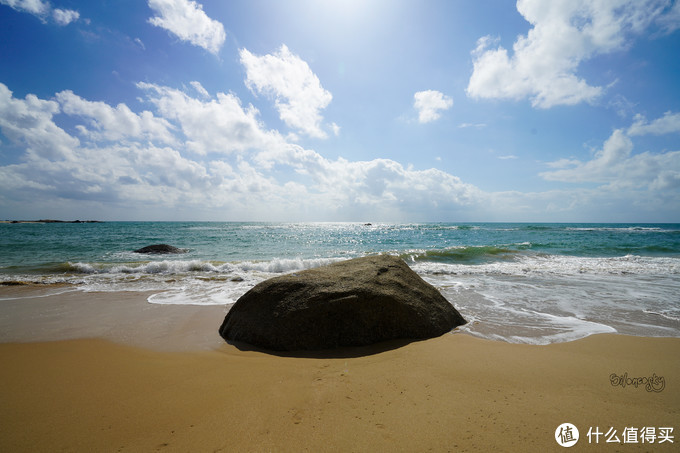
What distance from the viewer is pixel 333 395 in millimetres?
2691

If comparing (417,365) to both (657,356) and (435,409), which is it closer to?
(435,409)

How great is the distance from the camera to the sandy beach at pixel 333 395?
6.88ft

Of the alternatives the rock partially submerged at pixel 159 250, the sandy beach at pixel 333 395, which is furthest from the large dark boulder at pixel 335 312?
the rock partially submerged at pixel 159 250

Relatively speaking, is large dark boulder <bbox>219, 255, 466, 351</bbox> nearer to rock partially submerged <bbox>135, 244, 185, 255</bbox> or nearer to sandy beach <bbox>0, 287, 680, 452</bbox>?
sandy beach <bbox>0, 287, 680, 452</bbox>

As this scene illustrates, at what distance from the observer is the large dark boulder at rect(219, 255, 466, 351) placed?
4.05 metres

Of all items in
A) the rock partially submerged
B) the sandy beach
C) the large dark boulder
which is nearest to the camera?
the sandy beach

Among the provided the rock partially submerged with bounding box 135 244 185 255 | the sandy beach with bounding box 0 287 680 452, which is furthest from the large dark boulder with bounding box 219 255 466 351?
the rock partially submerged with bounding box 135 244 185 255

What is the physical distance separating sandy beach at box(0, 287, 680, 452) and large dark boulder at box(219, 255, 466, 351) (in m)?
0.23

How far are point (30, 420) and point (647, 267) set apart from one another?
65.0 ft

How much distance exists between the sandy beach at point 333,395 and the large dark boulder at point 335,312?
0.23 meters

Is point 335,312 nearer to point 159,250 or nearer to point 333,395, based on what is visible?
point 333,395

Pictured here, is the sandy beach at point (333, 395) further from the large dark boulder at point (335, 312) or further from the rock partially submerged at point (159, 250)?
the rock partially submerged at point (159, 250)

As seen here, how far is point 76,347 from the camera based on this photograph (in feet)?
13.8

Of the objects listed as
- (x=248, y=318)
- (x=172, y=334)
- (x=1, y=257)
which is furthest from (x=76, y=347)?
(x=1, y=257)
